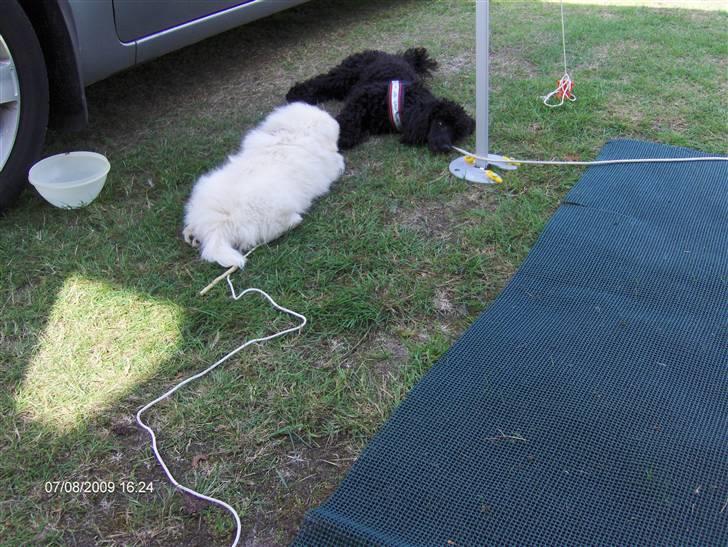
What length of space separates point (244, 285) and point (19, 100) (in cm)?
117

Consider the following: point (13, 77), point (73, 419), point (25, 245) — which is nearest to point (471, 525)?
point (73, 419)

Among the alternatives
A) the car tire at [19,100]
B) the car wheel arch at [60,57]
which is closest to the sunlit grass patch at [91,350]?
the car tire at [19,100]

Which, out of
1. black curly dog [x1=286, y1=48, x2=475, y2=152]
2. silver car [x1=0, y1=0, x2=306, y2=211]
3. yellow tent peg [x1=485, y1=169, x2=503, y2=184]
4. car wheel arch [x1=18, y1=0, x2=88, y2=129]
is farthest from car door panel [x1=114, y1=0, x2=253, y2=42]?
yellow tent peg [x1=485, y1=169, x2=503, y2=184]

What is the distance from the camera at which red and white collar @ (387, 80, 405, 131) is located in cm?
310

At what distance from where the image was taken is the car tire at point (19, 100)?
230cm

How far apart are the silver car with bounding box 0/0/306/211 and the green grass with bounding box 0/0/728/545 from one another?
305 mm

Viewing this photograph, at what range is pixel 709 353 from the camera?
1829mm

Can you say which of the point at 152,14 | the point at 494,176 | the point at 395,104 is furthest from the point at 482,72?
the point at 152,14

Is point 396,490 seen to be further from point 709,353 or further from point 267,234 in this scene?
point 267,234

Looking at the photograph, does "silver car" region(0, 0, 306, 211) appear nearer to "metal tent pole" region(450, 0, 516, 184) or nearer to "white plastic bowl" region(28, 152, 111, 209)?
"white plastic bowl" region(28, 152, 111, 209)

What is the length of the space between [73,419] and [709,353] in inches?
72.4

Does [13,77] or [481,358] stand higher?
[13,77]

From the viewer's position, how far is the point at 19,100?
2.39 meters

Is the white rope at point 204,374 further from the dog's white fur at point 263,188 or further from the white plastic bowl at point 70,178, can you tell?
the white plastic bowl at point 70,178
